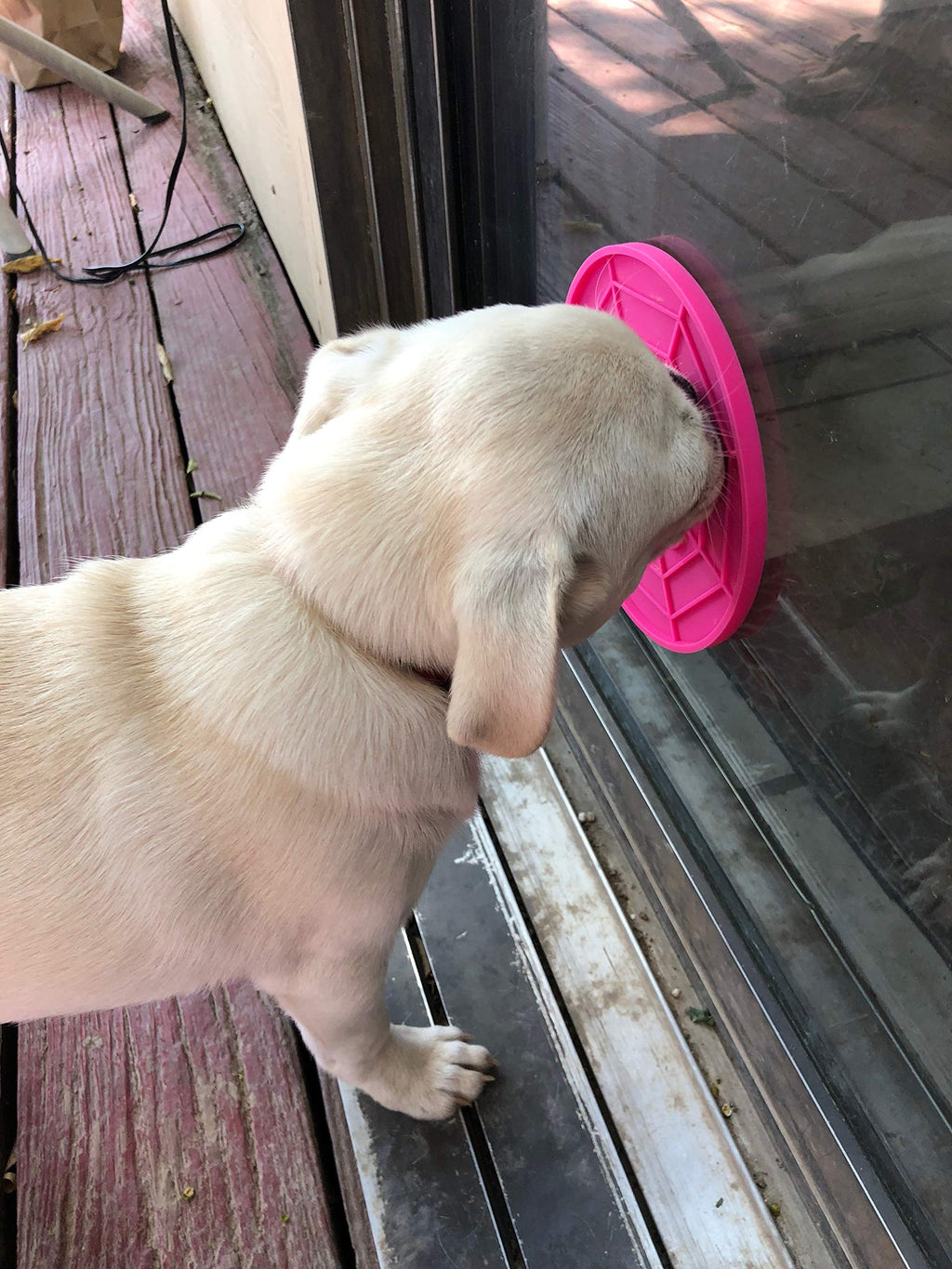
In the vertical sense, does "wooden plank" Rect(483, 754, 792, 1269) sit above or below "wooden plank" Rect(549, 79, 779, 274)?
below

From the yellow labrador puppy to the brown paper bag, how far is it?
136 inches

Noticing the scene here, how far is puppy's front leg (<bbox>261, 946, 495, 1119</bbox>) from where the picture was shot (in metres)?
1.12

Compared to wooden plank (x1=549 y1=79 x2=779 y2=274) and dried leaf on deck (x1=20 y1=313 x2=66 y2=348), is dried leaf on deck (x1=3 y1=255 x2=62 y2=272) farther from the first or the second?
wooden plank (x1=549 y1=79 x2=779 y2=274)

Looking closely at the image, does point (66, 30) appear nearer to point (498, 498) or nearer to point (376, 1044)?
point (498, 498)

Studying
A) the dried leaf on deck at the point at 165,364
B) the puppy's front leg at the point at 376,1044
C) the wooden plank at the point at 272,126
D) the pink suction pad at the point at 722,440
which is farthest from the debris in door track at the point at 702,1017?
the dried leaf on deck at the point at 165,364

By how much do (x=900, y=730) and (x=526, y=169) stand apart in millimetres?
1087

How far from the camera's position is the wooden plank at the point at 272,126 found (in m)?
1.89

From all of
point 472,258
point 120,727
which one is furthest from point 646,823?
point 472,258

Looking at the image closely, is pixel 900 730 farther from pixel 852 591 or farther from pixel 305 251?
pixel 305 251

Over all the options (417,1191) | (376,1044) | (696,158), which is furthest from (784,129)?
(417,1191)

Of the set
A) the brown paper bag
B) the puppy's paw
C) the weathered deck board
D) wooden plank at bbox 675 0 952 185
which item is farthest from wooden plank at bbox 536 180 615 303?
the brown paper bag

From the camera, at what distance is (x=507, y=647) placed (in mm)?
812

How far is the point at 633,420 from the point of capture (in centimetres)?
93

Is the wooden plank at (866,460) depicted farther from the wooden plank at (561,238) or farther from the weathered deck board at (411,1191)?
the weathered deck board at (411,1191)
